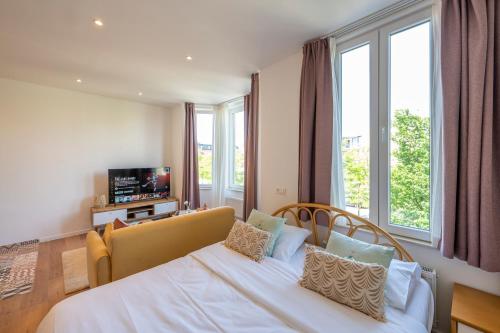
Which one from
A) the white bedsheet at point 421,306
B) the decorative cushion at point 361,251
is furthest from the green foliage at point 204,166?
the white bedsheet at point 421,306

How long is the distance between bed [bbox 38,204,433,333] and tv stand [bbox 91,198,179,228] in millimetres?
2983

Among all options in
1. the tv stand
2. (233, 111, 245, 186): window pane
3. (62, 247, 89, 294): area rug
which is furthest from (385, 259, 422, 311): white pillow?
the tv stand

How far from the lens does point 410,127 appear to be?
1860mm

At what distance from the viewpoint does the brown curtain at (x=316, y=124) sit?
2260mm

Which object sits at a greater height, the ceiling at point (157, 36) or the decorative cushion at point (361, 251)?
the ceiling at point (157, 36)

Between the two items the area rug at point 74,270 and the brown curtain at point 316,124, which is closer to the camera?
the brown curtain at point 316,124

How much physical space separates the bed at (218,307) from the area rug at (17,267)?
1.93 m

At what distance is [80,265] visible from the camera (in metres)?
2.94

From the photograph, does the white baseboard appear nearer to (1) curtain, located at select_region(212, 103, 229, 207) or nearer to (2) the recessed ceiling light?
(1) curtain, located at select_region(212, 103, 229, 207)

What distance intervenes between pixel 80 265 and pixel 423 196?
4215mm

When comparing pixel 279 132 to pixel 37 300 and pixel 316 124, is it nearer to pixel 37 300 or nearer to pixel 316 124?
pixel 316 124

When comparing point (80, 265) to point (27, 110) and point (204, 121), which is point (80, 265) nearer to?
point (27, 110)

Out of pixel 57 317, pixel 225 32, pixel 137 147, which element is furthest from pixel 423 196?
pixel 137 147

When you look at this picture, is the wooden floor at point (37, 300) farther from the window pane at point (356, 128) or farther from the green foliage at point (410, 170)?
the green foliage at point (410, 170)
